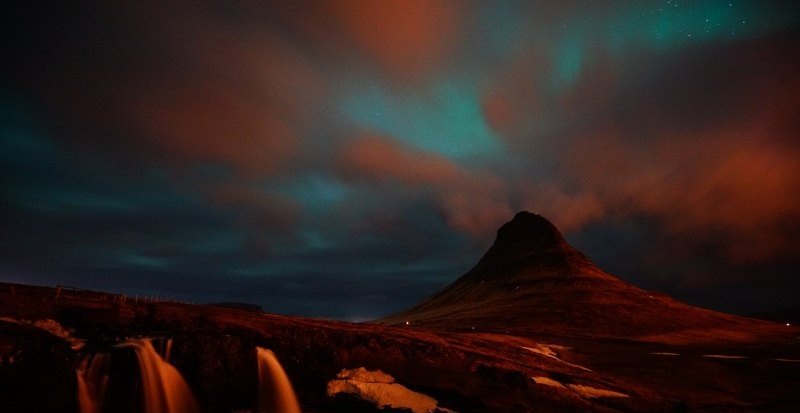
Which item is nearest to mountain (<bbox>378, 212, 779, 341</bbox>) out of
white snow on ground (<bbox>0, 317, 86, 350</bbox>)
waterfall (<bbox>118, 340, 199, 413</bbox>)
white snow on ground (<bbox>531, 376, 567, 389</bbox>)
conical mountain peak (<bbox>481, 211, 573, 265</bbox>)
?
conical mountain peak (<bbox>481, 211, 573, 265</bbox>)

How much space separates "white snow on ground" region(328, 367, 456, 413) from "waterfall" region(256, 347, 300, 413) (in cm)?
217

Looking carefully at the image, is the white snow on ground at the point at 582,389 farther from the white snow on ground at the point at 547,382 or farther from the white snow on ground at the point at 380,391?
the white snow on ground at the point at 380,391

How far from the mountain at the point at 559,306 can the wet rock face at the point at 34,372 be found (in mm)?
71177

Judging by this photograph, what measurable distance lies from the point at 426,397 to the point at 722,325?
119801 millimetres

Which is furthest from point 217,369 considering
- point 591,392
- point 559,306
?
point 559,306

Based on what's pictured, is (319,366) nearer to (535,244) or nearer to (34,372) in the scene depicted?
(34,372)

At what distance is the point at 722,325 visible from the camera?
364ft

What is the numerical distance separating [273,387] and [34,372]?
398 inches

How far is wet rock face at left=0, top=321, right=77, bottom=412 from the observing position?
1591 centimetres

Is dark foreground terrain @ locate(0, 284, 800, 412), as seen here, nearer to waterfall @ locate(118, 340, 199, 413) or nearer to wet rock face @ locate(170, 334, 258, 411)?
wet rock face @ locate(170, 334, 258, 411)

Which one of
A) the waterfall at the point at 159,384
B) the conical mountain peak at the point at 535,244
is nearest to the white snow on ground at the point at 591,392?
the waterfall at the point at 159,384

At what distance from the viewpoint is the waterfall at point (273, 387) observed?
22.1 meters

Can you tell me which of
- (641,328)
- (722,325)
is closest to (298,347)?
(641,328)

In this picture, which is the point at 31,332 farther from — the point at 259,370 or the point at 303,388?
the point at 303,388
